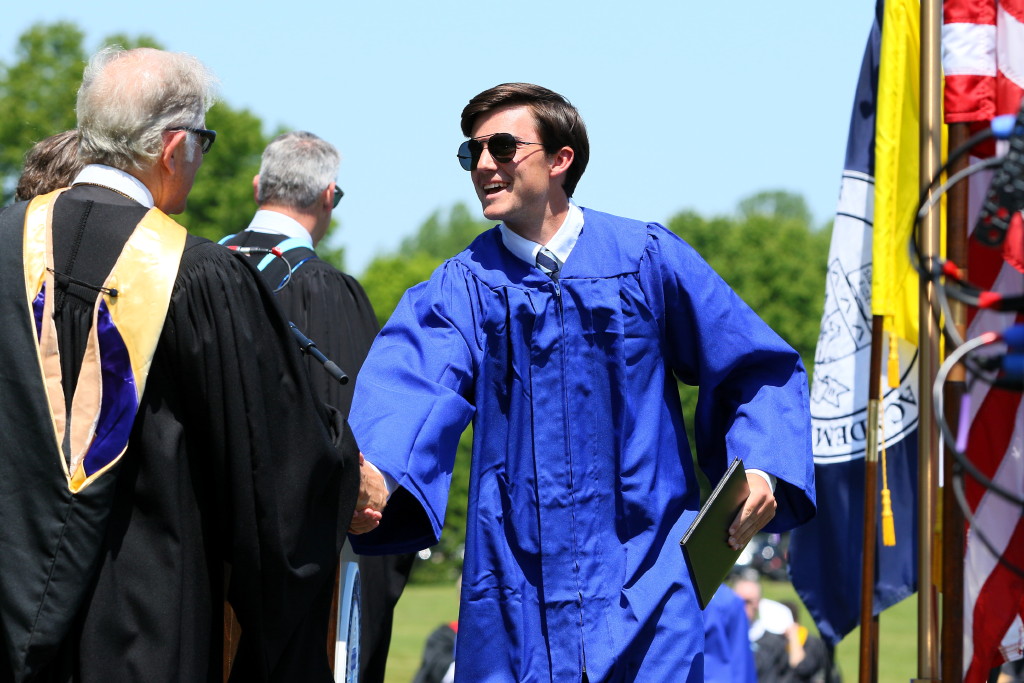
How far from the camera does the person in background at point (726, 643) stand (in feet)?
27.9

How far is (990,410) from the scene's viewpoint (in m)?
4.66

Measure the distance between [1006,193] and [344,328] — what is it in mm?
3661

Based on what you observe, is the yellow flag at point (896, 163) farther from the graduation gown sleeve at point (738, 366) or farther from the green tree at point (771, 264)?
the green tree at point (771, 264)

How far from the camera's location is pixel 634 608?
3.98 meters

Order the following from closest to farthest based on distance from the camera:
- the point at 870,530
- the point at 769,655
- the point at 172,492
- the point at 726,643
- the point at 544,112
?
the point at 172,492 → the point at 544,112 → the point at 870,530 → the point at 726,643 → the point at 769,655

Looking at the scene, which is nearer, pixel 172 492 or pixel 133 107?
pixel 172 492

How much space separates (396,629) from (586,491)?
2133 centimetres

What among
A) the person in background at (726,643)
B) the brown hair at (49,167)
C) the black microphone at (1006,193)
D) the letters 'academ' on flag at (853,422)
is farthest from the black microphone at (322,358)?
the person in background at (726,643)

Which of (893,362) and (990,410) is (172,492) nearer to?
(990,410)

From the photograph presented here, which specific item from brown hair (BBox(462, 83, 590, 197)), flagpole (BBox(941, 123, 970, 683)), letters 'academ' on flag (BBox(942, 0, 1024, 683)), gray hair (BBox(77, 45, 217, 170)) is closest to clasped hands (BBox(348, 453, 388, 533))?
gray hair (BBox(77, 45, 217, 170))

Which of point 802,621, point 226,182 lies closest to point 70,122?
point 226,182

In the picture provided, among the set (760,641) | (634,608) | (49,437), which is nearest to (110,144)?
(49,437)

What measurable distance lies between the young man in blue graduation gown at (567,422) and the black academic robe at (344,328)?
147 centimetres

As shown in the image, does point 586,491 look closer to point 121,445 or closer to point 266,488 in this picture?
point 266,488
